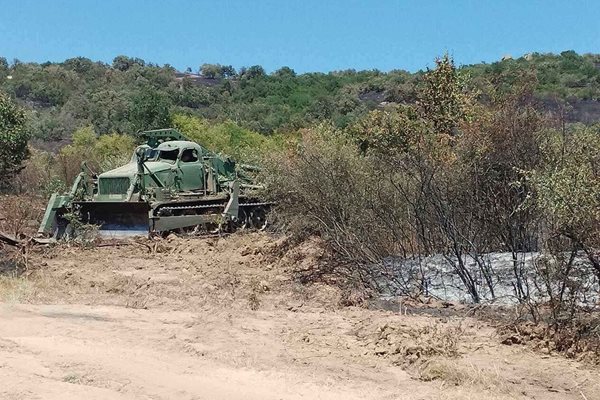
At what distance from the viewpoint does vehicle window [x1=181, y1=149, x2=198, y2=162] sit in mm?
16547

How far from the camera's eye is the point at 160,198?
14828 mm

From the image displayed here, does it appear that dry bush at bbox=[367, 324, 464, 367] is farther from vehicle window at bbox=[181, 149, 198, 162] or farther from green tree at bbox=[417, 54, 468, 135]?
green tree at bbox=[417, 54, 468, 135]

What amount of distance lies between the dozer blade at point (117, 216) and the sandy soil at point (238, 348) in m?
3.65

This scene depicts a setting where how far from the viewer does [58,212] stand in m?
14.3

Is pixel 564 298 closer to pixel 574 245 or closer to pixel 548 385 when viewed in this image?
pixel 574 245

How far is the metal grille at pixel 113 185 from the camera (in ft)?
49.6

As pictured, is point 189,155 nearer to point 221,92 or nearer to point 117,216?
point 117,216

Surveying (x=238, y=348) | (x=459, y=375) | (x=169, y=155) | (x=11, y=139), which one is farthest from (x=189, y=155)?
(x=459, y=375)

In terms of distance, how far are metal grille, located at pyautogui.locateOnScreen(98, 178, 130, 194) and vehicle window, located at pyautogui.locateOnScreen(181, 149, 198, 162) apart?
185 cm

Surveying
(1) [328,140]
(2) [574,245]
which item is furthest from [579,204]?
(1) [328,140]

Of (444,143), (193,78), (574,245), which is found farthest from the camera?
(193,78)

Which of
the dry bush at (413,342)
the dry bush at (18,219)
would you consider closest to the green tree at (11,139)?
the dry bush at (18,219)

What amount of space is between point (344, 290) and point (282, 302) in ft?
3.46

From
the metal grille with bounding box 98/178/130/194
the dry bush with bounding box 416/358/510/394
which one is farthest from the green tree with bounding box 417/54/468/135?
the dry bush with bounding box 416/358/510/394
